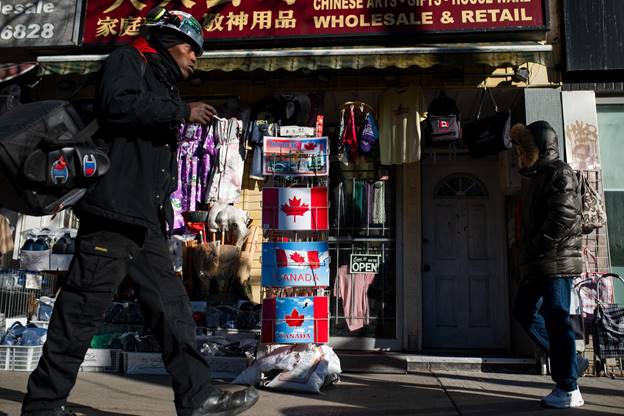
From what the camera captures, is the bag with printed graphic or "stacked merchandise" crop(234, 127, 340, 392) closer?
"stacked merchandise" crop(234, 127, 340, 392)

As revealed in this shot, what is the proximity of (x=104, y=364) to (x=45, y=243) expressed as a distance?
2.09 m

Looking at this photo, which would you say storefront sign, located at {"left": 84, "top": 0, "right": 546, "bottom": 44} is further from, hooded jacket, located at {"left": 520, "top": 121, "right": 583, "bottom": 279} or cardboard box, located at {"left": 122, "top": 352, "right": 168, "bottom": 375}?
cardboard box, located at {"left": 122, "top": 352, "right": 168, "bottom": 375}

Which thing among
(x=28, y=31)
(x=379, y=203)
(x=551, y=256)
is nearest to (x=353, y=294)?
(x=379, y=203)

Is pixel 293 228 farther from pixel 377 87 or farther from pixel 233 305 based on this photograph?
pixel 377 87

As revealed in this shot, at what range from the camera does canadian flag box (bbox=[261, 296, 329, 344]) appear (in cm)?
501

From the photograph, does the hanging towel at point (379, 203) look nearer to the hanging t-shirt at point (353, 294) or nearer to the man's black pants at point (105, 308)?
the hanging t-shirt at point (353, 294)

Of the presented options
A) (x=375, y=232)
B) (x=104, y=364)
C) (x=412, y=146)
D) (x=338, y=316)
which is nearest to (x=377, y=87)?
(x=412, y=146)

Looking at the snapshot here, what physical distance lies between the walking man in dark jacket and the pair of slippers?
0.17 meters

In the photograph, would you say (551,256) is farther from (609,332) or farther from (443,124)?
(443,124)

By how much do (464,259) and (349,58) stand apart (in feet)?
10.2

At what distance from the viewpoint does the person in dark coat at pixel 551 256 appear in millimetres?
3893

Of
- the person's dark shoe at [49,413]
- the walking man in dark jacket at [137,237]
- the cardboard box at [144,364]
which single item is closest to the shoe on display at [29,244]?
the cardboard box at [144,364]

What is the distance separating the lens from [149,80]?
2996mm

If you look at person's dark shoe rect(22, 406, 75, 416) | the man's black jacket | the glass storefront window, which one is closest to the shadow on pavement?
person's dark shoe rect(22, 406, 75, 416)
